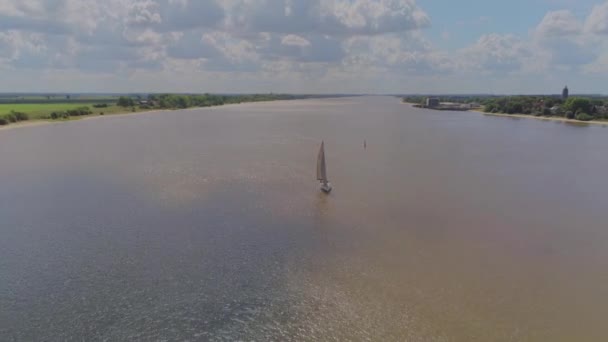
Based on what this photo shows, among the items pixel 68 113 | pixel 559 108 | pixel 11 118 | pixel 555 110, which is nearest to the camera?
pixel 11 118

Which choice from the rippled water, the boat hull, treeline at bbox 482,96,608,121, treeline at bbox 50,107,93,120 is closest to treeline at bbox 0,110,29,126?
treeline at bbox 50,107,93,120

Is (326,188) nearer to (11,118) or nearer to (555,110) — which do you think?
(11,118)

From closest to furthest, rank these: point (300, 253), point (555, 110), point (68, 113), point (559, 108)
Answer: point (300, 253)
point (68, 113)
point (559, 108)
point (555, 110)

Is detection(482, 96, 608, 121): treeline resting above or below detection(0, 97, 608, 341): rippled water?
above

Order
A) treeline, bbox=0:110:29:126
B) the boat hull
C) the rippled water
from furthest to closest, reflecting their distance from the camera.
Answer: treeline, bbox=0:110:29:126
the boat hull
the rippled water

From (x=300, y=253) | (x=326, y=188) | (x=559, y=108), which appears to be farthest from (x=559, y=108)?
(x=300, y=253)

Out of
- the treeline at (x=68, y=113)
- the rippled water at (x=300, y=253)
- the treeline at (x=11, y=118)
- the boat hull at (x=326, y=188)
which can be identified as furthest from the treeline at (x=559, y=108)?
the treeline at (x=11, y=118)

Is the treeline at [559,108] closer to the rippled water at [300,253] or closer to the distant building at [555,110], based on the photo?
the distant building at [555,110]

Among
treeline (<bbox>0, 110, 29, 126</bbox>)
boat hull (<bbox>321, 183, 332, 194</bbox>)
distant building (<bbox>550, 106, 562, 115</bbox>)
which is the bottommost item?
boat hull (<bbox>321, 183, 332, 194</bbox>)

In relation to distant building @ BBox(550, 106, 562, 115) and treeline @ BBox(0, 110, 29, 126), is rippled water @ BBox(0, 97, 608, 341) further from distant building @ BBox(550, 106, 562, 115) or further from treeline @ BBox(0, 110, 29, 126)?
distant building @ BBox(550, 106, 562, 115)
